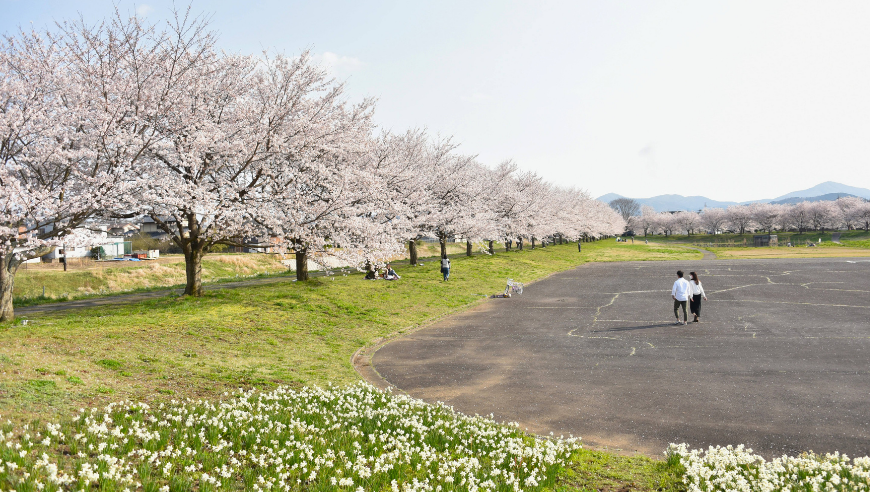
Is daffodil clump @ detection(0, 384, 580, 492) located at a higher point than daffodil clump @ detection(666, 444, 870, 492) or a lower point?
higher

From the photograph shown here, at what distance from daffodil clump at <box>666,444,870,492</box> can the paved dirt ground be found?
3.92ft

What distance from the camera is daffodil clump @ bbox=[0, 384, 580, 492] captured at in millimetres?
5223

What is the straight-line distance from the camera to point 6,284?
46.8 ft

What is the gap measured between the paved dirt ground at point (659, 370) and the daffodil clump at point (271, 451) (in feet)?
6.91

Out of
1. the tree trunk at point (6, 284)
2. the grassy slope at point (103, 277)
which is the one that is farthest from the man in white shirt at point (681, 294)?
the grassy slope at point (103, 277)

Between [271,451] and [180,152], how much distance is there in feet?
47.0

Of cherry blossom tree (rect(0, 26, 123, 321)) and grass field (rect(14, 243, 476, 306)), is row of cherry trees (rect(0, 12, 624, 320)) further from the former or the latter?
grass field (rect(14, 243, 476, 306))

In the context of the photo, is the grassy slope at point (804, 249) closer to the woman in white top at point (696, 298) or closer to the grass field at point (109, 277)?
the woman in white top at point (696, 298)

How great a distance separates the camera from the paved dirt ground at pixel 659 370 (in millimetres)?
8555

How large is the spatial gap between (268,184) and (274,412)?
13.8m

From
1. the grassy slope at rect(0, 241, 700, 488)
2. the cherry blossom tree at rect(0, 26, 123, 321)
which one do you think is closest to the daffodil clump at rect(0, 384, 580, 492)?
the grassy slope at rect(0, 241, 700, 488)

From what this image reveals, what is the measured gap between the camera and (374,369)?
13.3 metres

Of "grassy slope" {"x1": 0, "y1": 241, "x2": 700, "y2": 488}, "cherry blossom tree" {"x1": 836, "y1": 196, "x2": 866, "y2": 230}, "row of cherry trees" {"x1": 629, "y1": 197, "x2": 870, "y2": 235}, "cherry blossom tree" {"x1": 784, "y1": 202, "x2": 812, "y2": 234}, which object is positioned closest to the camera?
"grassy slope" {"x1": 0, "y1": 241, "x2": 700, "y2": 488}

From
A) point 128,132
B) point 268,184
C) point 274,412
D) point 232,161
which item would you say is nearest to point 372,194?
point 268,184
